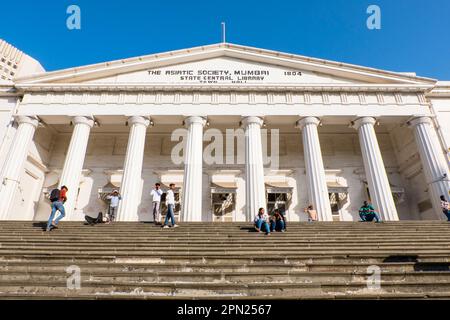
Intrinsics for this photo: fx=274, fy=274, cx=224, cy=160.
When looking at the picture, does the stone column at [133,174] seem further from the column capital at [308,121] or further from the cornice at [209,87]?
the column capital at [308,121]

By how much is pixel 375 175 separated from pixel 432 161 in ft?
11.0

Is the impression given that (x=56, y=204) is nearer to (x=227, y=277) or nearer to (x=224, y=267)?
A: (x=224, y=267)

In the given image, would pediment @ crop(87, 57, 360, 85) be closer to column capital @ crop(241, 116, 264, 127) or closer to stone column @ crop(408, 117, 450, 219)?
column capital @ crop(241, 116, 264, 127)

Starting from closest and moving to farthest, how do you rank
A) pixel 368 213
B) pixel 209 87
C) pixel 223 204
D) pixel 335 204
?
1. pixel 368 213
2. pixel 209 87
3. pixel 223 204
4. pixel 335 204

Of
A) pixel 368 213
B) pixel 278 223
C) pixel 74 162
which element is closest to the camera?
pixel 278 223

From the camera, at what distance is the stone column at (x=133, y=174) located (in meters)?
14.0

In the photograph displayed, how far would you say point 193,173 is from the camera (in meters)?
14.9

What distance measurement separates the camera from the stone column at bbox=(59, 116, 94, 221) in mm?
14292

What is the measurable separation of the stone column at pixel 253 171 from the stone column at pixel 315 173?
2574 millimetres

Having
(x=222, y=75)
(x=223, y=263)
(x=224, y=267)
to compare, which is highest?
(x=222, y=75)

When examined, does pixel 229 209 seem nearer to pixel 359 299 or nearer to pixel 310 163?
pixel 310 163

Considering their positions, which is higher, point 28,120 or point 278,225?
point 28,120

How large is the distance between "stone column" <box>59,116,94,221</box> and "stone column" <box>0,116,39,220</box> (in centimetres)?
228

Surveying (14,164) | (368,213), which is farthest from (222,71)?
(14,164)
